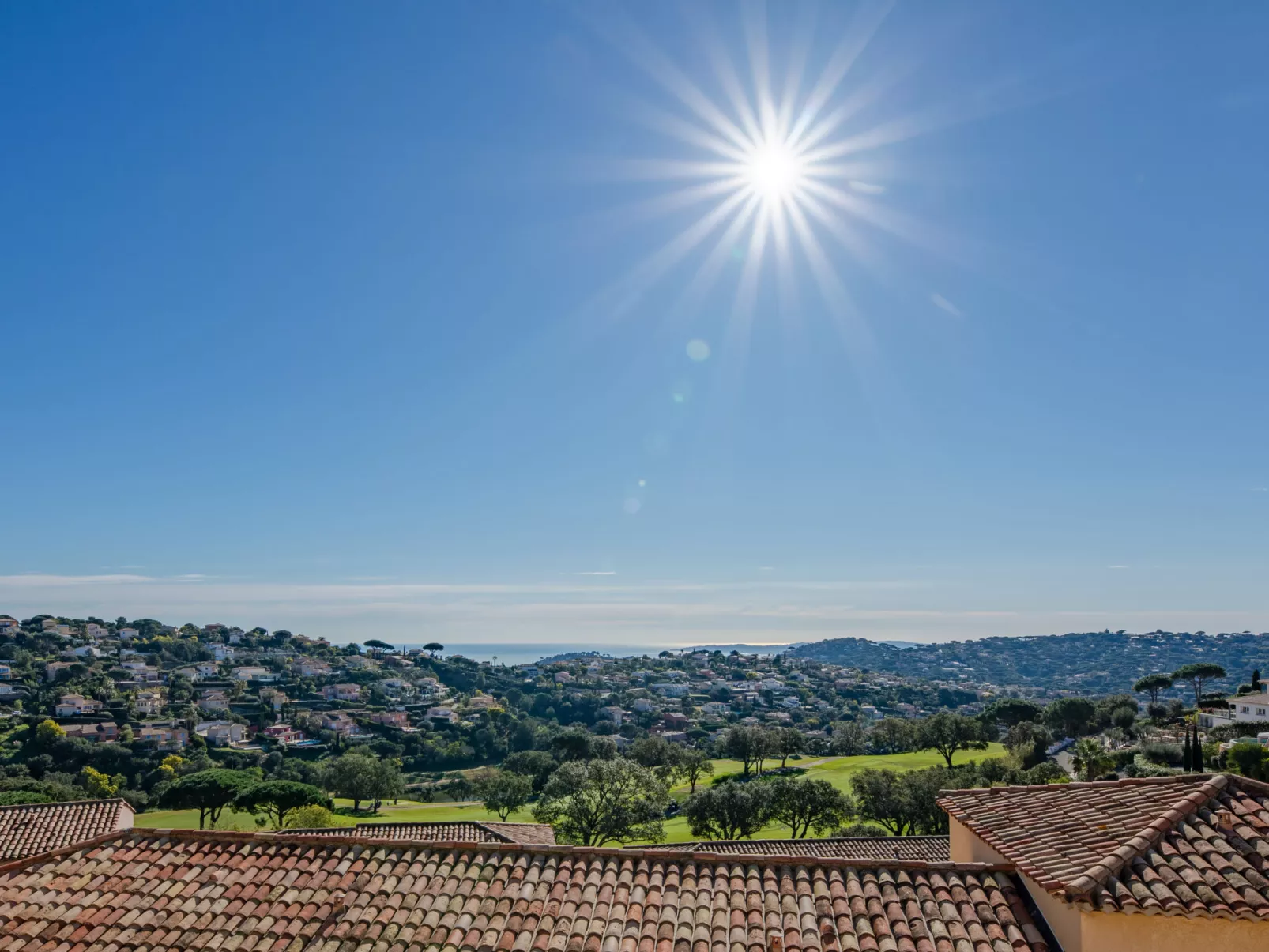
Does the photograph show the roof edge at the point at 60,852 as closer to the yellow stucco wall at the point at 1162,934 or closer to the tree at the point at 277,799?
the yellow stucco wall at the point at 1162,934

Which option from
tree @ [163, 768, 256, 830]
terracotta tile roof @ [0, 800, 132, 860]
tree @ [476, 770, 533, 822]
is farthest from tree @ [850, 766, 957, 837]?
terracotta tile roof @ [0, 800, 132, 860]

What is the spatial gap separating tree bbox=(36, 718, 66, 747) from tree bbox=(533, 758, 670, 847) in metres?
74.8

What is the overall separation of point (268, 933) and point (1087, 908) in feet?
28.9

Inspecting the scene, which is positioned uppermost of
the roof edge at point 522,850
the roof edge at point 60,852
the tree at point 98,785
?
the roof edge at point 522,850

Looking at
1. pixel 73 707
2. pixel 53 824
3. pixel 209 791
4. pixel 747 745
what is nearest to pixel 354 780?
pixel 209 791

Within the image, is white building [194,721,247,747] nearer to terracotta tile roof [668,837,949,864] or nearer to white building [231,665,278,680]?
white building [231,665,278,680]

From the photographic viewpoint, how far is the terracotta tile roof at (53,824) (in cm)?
2148

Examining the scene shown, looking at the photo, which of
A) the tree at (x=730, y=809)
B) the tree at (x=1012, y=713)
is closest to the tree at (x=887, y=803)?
Result: the tree at (x=730, y=809)

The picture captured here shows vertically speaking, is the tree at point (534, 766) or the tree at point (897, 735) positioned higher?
the tree at point (897, 735)

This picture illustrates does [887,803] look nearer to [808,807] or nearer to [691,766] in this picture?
[808,807]

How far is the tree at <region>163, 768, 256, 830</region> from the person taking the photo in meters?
43.6

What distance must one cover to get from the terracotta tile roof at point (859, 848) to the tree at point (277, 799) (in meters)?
25.1

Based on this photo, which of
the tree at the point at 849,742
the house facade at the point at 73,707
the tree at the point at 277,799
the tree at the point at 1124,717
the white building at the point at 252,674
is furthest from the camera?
the white building at the point at 252,674

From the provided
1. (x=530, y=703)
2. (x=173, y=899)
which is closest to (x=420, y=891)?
(x=173, y=899)
